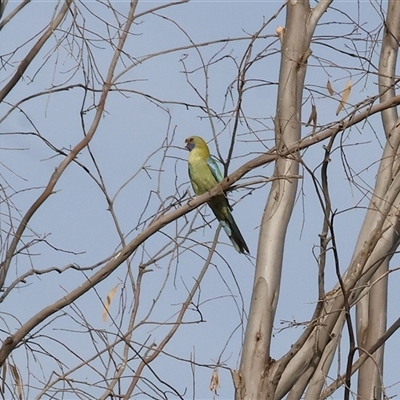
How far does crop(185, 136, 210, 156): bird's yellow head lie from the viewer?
6410 millimetres

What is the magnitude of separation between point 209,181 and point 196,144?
595mm

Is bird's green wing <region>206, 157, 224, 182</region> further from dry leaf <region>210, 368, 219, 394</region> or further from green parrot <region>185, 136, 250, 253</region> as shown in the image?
dry leaf <region>210, 368, 219, 394</region>

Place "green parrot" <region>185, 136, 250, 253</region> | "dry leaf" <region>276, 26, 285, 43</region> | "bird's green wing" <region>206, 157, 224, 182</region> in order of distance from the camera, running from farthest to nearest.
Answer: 1. "bird's green wing" <region>206, 157, 224, 182</region>
2. "green parrot" <region>185, 136, 250, 253</region>
3. "dry leaf" <region>276, 26, 285, 43</region>

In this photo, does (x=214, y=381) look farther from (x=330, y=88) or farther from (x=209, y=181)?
(x=209, y=181)

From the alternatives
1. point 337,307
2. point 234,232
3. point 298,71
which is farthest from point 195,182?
point 337,307

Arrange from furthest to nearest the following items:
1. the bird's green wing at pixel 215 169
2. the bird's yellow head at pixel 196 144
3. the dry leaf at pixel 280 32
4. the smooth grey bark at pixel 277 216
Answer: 1. the bird's yellow head at pixel 196 144
2. the bird's green wing at pixel 215 169
3. the dry leaf at pixel 280 32
4. the smooth grey bark at pixel 277 216

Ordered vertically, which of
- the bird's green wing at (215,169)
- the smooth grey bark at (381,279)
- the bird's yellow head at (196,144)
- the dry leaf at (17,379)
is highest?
the bird's yellow head at (196,144)

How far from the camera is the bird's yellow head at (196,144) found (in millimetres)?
6410

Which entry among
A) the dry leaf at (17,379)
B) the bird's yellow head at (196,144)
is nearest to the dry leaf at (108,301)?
the dry leaf at (17,379)

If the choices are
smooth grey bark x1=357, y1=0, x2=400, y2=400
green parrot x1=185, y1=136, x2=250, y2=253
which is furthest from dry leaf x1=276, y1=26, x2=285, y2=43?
green parrot x1=185, y1=136, x2=250, y2=253

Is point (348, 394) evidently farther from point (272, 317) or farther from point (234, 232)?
point (234, 232)

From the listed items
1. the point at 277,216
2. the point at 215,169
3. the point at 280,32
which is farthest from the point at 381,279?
the point at 215,169

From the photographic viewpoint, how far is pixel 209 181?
5961 mm

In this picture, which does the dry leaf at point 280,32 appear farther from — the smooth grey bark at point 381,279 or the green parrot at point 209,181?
the green parrot at point 209,181
